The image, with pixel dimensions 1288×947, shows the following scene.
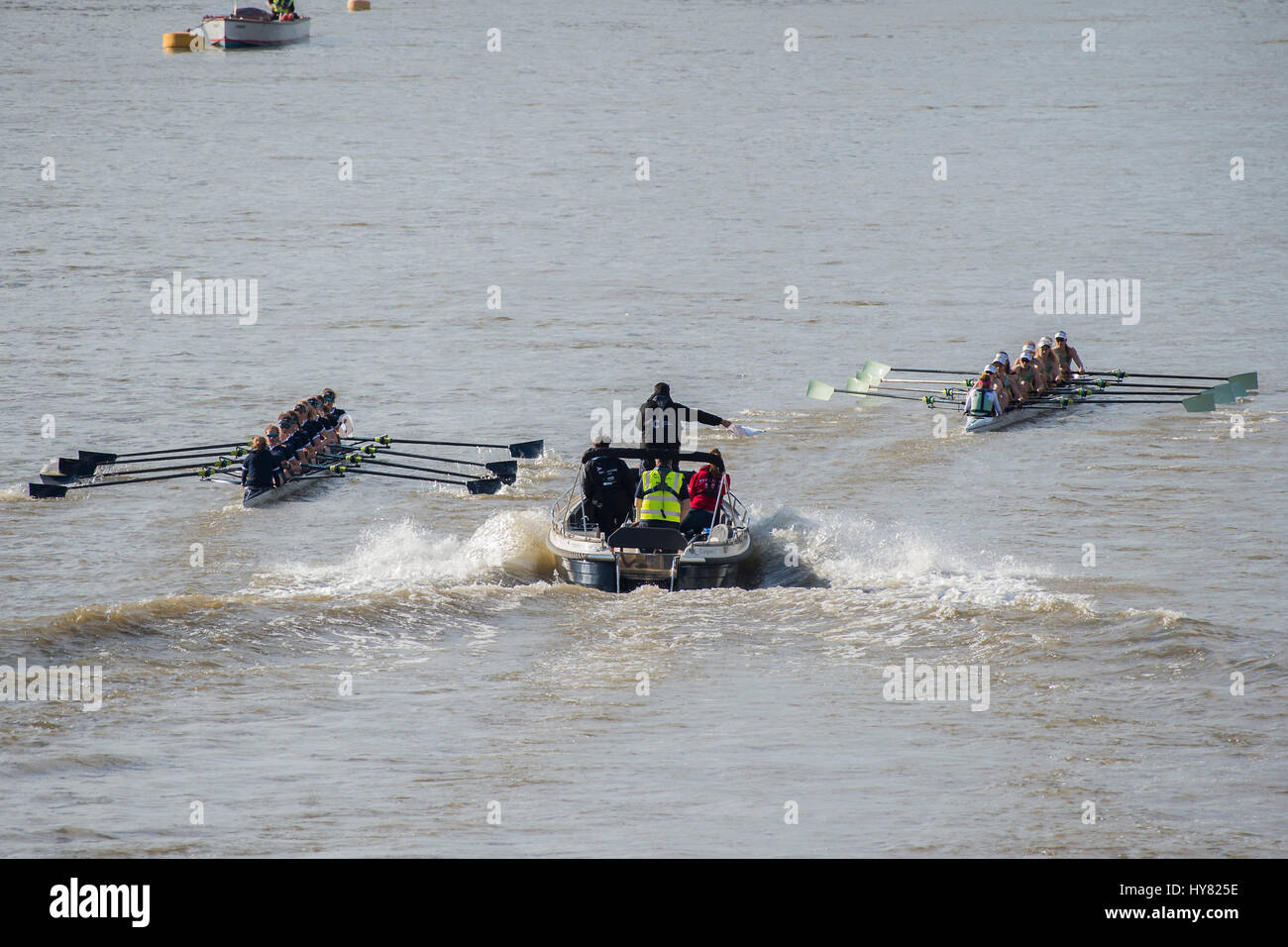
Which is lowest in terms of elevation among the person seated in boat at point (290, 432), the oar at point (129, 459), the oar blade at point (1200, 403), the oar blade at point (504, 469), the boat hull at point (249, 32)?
the oar blade at point (504, 469)

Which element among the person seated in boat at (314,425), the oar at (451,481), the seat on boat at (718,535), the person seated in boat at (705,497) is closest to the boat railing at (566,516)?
the person seated in boat at (705,497)

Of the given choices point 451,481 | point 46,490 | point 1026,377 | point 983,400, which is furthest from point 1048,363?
point 46,490

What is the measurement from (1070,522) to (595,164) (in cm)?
3527

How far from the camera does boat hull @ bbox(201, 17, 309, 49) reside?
76.9 meters

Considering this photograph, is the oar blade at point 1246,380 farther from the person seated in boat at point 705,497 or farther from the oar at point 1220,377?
the person seated in boat at point 705,497

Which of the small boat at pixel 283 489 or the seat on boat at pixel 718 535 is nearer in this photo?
the seat on boat at pixel 718 535

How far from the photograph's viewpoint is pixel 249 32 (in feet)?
255

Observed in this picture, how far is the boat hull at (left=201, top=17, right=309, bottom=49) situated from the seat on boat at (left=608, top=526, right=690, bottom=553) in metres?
65.8

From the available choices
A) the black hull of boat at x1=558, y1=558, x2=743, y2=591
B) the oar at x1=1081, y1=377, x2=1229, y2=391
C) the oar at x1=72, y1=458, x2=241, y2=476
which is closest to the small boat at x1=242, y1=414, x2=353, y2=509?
the oar at x1=72, y1=458, x2=241, y2=476

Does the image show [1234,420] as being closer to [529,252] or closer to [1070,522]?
[1070,522]

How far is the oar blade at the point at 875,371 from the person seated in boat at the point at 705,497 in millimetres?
10802

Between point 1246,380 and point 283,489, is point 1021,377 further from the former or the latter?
point 283,489

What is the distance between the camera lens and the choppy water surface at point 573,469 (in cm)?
1334

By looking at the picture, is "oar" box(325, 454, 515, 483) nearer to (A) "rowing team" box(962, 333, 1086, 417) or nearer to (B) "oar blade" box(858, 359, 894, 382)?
(A) "rowing team" box(962, 333, 1086, 417)
